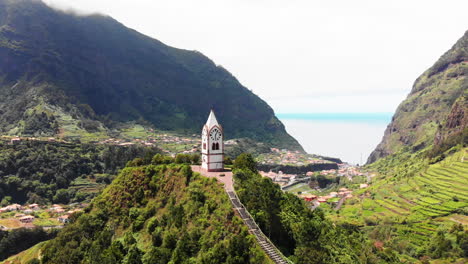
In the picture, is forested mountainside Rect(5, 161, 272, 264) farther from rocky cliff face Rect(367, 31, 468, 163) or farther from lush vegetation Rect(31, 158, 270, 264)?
rocky cliff face Rect(367, 31, 468, 163)

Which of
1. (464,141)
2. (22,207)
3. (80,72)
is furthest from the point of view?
(80,72)

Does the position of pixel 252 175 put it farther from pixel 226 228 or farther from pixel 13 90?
pixel 13 90

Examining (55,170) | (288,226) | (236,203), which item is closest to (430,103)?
(288,226)

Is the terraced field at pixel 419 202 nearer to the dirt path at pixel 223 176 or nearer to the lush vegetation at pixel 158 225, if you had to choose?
the dirt path at pixel 223 176

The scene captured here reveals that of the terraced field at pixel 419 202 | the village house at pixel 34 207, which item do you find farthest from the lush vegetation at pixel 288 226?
the village house at pixel 34 207

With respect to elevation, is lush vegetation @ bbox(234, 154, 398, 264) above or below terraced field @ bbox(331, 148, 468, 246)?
above

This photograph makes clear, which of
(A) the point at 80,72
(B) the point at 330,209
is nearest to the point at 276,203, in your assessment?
(B) the point at 330,209

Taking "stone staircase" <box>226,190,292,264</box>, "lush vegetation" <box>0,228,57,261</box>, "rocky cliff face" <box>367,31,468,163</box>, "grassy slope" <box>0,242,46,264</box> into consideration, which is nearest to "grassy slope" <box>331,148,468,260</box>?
"rocky cliff face" <box>367,31,468,163</box>
